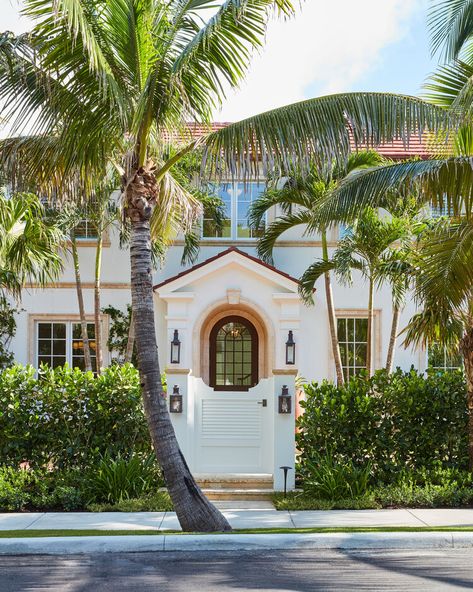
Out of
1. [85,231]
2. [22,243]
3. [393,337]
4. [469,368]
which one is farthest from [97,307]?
[469,368]

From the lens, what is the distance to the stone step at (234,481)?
12.2m

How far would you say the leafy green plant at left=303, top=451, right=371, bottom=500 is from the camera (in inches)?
438

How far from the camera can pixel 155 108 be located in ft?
29.8

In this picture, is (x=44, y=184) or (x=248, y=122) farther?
(x=44, y=184)

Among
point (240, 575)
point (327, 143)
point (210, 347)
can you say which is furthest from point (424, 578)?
point (210, 347)

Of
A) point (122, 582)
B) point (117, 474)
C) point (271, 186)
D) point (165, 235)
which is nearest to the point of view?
point (122, 582)

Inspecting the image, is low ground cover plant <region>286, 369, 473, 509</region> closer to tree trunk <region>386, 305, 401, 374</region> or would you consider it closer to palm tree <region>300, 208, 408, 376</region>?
palm tree <region>300, 208, 408, 376</region>

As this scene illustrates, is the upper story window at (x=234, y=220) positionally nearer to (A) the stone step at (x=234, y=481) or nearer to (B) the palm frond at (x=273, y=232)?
(B) the palm frond at (x=273, y=232)

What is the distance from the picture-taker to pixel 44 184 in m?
10.2

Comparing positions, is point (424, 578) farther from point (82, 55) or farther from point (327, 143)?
Answer: point (82, 55)

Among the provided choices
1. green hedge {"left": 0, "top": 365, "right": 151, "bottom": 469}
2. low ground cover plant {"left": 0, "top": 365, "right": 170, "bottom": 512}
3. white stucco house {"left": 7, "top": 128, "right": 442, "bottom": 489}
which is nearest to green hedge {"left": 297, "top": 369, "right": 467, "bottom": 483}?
white stucco house {"left": 7, "top": 128, "right": 442, "bottom": 489}

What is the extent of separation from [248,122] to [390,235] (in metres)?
5.60

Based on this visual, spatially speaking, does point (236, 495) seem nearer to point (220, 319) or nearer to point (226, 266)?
point (226, 266)

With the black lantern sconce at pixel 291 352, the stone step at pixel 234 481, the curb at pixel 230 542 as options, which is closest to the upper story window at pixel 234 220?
the black lantern sconce at pixel 291 352
